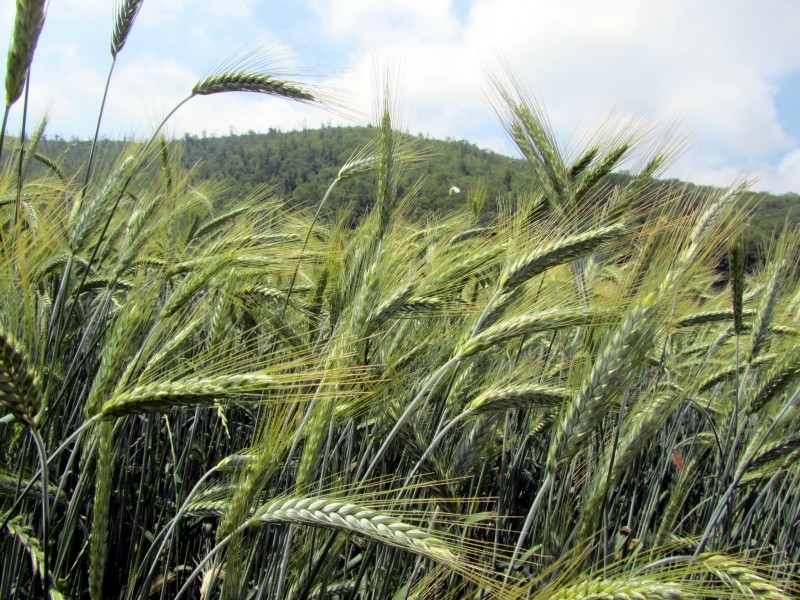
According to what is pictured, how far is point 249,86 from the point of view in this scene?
2.18m

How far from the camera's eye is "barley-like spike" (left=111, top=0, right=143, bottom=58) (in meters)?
1.91

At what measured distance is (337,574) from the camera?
221 cm

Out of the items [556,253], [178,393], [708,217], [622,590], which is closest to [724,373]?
[708,217]

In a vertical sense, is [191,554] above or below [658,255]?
below

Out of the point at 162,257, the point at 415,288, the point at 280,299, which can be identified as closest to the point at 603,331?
the point at 415,288

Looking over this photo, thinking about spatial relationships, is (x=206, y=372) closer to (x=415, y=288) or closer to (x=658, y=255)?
(x=415, y=288)

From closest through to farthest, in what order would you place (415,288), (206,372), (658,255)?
(206,372) < (658,255) < (415,288)

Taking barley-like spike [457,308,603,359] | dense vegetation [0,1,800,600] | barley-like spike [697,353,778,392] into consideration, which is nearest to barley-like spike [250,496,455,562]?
dense vegetation [0,1,800,600]

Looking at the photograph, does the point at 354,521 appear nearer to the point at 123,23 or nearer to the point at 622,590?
the point at 622,590

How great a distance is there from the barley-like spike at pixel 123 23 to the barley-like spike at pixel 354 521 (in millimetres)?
1568

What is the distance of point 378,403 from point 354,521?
90 centimetres

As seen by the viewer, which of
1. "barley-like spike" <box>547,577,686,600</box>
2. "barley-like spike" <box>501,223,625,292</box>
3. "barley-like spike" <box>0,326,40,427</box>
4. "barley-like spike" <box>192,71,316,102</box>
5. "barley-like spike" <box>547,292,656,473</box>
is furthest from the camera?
"barley-like spike" <box>192,71,316,102</box>

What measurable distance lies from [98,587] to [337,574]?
3.37ft

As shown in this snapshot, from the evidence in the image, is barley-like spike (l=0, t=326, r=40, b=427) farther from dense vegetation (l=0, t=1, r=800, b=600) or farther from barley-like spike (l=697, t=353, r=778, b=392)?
barley-like spike (l=697, t=353, r=778, b=392)
